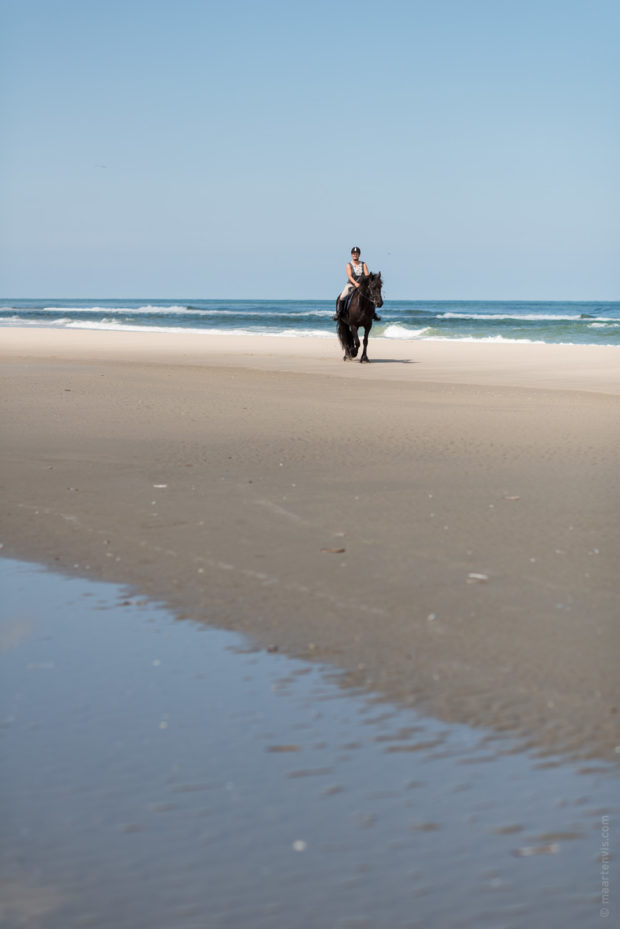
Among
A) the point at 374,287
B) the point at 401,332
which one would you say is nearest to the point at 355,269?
the point at 374,287

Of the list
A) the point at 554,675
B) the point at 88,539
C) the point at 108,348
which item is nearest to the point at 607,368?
the point at 108,348

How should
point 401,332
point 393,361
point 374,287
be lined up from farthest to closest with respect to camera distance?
point 401,332 → point 393,361 → point 374,287

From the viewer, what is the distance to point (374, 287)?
2234 cm

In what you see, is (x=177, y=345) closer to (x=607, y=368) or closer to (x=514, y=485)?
(x=607, y=368)

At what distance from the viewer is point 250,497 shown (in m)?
7.39

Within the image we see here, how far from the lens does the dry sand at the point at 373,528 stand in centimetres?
417

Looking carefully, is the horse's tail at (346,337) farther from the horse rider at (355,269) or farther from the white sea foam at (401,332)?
the white sea foam at (401,332)

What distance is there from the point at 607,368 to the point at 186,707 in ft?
63.4

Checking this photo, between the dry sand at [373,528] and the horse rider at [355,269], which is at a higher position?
the horse rider at [355,269]

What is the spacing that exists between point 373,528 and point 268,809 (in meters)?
3.58

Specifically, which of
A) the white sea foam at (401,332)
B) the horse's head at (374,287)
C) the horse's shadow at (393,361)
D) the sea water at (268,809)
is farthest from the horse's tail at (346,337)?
the white sea foam at (401,332)

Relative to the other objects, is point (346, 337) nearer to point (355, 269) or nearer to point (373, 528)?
point (355, 269)

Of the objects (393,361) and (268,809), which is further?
(393,361)

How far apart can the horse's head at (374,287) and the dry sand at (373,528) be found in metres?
7.94
